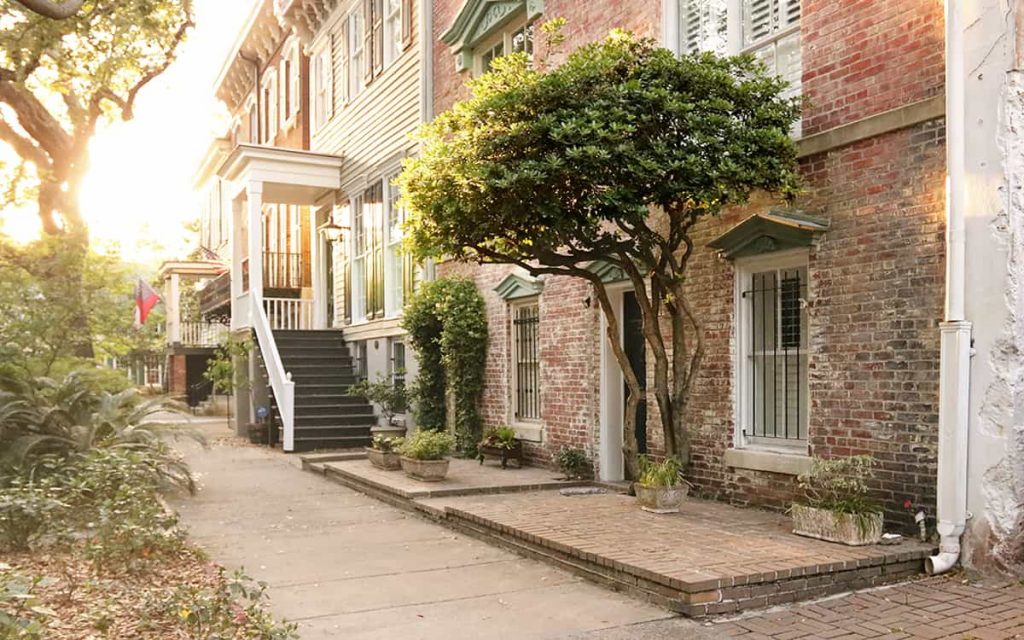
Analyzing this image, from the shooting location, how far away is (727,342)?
852 centimetres

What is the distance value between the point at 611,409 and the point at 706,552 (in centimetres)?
419

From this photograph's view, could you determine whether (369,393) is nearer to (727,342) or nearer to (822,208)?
(727,342)

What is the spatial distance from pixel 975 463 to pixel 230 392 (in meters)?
16.0

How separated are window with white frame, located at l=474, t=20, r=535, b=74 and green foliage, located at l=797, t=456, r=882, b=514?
713 centimetres

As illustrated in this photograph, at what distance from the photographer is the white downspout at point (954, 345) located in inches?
243

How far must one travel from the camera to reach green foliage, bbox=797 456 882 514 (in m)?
6.59

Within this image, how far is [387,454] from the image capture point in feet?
38.6

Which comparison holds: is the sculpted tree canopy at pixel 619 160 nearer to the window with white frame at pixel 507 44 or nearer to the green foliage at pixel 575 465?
the green foliage at pixel 575 465

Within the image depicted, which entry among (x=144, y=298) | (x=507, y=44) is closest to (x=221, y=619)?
(x=507, y=44)

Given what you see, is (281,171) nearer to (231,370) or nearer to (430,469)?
(231,370)

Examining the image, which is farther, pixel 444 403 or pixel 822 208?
pixel 444 403

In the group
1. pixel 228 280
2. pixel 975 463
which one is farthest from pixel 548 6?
pixel 228 280

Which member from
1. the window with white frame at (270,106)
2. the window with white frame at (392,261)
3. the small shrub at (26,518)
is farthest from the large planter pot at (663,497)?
the window with white frame at (270,106)

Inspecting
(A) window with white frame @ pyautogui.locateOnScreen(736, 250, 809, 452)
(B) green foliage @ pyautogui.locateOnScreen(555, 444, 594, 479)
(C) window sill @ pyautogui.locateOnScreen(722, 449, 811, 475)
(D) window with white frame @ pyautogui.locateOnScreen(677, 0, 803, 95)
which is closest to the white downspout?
(C) window sill @ pyautogui.locateOnScreen(722, 449, 811, 475)
